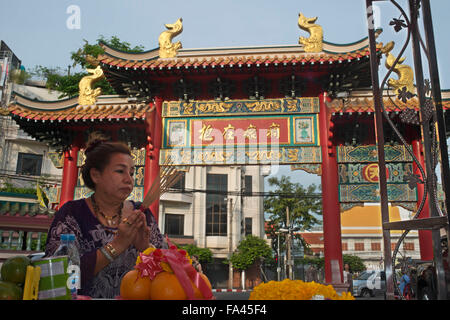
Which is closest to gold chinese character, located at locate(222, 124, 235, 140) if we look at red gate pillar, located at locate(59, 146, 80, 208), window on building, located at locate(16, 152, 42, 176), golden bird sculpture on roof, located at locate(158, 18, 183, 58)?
golden bird sculpture on roof, located at locate(158, 18, 183, 58)

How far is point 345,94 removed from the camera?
8547 mm

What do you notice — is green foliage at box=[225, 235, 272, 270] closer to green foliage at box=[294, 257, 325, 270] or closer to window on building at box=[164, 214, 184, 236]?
green foliage at box=[294, 257, 325, 270]

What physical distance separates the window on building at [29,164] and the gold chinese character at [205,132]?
21.7 m

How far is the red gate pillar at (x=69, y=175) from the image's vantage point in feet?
27.9

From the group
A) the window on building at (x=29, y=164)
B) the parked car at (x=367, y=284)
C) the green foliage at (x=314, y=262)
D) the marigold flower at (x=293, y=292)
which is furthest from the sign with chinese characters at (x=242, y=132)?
the green foliage at (x=314, y=262)

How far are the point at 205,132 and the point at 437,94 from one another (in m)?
7.04

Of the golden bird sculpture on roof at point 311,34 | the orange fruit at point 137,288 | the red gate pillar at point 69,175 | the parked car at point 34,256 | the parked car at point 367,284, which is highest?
the golden bird sculpture on roof at point 311,34

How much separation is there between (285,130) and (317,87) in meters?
1.23

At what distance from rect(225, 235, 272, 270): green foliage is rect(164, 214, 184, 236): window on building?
4252mm

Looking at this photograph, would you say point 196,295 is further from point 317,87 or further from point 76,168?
point 76,168

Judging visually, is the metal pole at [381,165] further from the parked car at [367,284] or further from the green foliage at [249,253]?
the green foliage at [249,253]

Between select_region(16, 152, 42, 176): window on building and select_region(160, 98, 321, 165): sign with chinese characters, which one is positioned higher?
select_region(16, 152, 42, 176): window on building

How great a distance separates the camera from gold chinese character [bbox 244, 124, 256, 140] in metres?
8.24
